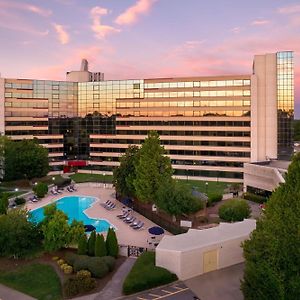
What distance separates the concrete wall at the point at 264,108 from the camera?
6944 cm

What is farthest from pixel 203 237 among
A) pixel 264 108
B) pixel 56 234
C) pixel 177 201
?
pixel 264 108

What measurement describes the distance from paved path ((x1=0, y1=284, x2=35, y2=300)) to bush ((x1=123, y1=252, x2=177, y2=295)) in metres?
6.47

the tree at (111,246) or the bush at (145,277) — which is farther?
the tree at (111,246)

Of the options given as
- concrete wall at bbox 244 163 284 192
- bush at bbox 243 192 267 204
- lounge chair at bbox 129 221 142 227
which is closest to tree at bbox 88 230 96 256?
lounge chair at bbox 129 221 142 227

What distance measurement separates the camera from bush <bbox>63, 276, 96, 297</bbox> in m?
23.9

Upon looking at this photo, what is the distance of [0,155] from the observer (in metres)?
66.7

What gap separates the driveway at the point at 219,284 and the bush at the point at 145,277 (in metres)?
1.59

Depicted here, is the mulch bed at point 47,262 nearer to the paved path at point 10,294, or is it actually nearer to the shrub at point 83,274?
the shrub at point 83,274

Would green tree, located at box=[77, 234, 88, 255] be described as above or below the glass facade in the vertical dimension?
below

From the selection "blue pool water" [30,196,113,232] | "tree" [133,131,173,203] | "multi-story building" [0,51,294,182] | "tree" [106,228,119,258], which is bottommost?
"blue pool water" [30,196,113,232]

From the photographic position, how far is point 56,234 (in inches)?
1198

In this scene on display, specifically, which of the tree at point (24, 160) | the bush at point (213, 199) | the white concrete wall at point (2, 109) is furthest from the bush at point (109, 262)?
the white concrete wall at point (2, 109)

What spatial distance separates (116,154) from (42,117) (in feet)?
63.1

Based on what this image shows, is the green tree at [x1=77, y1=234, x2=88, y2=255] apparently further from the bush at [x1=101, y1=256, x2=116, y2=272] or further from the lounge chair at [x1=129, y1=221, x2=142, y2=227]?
the lounge chair at [x1=129, y1=221, x2=142, y2=227]
